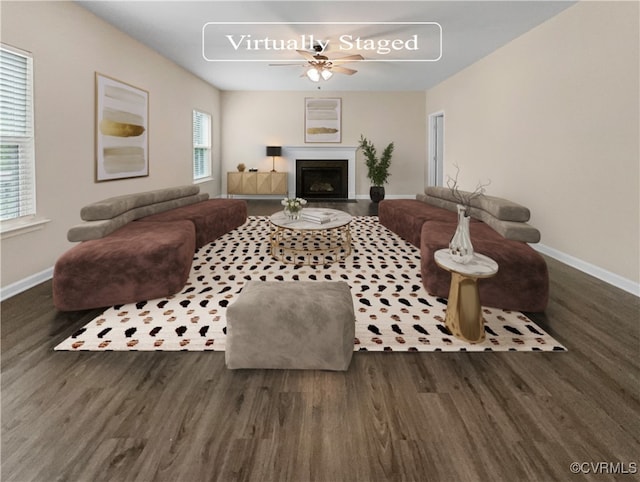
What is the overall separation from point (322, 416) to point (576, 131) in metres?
4.09

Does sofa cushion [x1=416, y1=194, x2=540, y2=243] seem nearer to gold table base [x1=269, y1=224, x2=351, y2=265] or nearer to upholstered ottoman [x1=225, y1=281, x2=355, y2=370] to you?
gold table base [x1=269, y1=224, x2=351, y2=265]

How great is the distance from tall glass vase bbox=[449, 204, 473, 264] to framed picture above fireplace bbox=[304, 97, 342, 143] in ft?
25.2

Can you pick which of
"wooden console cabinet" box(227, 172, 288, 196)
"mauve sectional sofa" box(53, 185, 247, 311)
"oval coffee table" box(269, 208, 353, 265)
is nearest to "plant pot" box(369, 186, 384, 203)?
"wooden console cabinet" box(227, 172, 288, 196)

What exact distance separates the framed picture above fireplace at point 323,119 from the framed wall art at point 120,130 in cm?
470

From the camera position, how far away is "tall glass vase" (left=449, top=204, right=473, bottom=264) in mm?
2500

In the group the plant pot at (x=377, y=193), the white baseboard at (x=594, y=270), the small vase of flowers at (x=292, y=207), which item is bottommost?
the white baseboard at (x=594, y=270)

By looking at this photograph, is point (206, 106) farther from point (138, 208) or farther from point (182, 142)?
point (138, 208)

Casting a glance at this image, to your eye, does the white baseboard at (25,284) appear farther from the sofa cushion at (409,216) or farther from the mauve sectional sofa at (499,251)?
the sofa cushion at (409,216)

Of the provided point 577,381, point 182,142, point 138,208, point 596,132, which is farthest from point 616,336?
point 182,142

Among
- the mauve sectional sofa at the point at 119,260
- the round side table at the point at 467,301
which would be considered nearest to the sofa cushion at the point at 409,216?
the round side table at the point at 467,301

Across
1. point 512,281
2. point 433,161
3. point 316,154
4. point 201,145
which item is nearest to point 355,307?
point 512,281

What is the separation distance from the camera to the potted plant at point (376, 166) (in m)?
9.41

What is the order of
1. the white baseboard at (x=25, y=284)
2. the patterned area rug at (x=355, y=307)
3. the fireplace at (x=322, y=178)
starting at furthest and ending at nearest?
the fireplace at (x=322, y=178) → the white baseboard at (x=25, y=284) → the patterned area rug at (x=355, y=307)

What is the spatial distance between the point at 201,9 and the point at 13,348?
3.78 metres
